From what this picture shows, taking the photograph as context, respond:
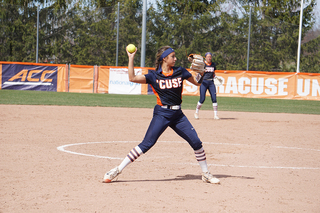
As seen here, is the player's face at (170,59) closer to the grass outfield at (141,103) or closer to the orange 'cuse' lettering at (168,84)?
the orange 'cuse' lettering at (168,84)

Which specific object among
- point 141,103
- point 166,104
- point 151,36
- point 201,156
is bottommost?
point 141,103

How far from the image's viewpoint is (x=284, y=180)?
5.90m

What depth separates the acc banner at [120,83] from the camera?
26.8 metres

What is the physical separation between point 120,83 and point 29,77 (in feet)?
20.9

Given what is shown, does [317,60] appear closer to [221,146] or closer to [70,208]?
[221,146]

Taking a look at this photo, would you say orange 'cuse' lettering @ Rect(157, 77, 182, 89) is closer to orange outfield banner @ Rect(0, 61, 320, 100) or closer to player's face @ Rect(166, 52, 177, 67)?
player's face @ Rect(166, 52, 177, 67)

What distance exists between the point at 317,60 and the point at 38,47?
Result: 2387cm

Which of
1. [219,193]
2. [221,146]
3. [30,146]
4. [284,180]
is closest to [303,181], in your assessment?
[284,180]

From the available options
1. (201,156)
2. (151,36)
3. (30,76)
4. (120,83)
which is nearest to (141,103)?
(120,83)

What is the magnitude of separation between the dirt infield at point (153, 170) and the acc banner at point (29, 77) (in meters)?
15.1

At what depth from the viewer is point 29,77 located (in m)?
26.7

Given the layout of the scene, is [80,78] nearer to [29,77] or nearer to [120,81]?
[120,81]

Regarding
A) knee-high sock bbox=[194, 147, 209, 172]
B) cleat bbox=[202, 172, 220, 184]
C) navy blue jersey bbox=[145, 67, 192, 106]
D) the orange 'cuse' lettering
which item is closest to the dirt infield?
cleat bbox=[202, 172, 220, 184]

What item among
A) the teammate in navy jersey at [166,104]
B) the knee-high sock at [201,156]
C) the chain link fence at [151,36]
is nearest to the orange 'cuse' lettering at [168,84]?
the teammate in navy jersey at [166,104]
